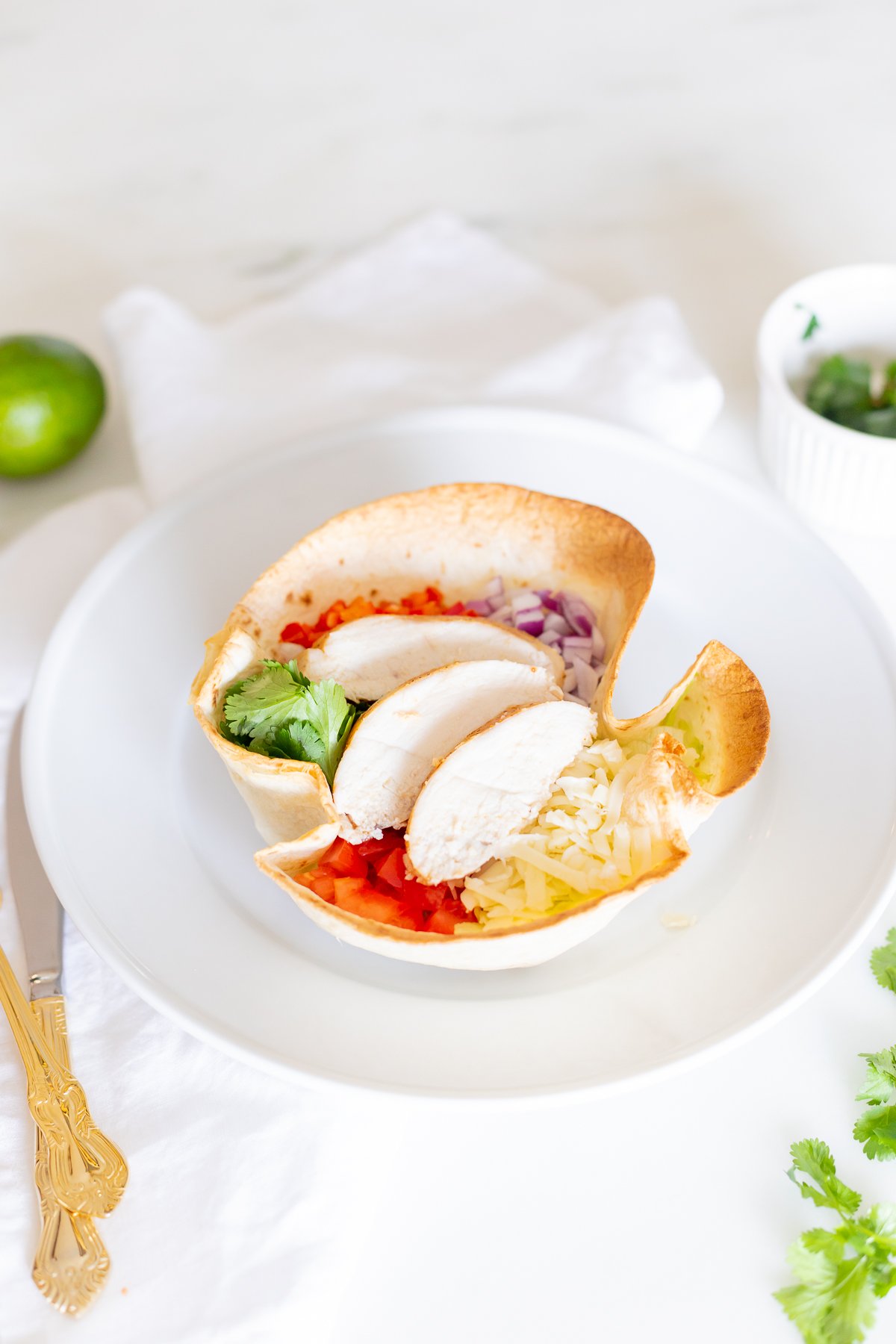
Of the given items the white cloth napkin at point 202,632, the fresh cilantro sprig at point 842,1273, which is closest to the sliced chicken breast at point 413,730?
the white cloth napkin at point 202,632

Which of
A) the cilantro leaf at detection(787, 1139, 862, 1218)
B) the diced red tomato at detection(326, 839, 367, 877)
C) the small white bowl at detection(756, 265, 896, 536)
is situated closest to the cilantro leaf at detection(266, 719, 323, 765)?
the diced red tomato at detection(326, 839, 367, 877)

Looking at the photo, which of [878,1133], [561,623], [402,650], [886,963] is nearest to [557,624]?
[561,623]

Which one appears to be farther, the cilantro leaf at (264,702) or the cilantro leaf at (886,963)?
the cilantro leaf at (886,963)

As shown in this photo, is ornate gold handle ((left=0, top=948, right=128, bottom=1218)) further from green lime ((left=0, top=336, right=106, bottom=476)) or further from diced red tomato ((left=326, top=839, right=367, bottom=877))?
green lime ((left=0, top=336, right=106, bottom=476))

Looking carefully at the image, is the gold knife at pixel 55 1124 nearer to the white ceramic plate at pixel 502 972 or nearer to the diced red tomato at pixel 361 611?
the white ceramic plate at pixel 502 972

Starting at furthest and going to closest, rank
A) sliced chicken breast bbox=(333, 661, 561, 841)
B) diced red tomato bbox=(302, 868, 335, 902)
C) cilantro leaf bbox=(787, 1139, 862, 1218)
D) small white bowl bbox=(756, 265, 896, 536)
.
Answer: small white bowl bbox=(756, 265, 896, 536) → sliced chicken breast bbox=(333, 661, 561, 841) → diced red tomato bbox=(302, 868, 335, 902) → cilantro leaf bbox=(787, 1139, 862, 1218)

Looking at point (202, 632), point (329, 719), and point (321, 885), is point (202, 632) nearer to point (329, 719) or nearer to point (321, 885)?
point (329, 719)

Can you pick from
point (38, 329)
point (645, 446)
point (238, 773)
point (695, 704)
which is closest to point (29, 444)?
point (38, 329)
